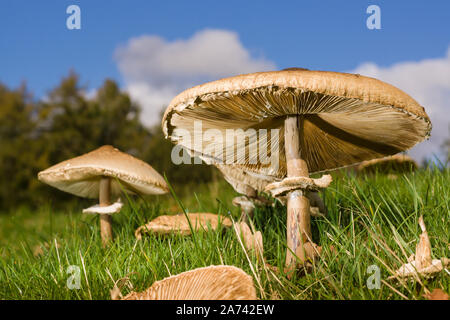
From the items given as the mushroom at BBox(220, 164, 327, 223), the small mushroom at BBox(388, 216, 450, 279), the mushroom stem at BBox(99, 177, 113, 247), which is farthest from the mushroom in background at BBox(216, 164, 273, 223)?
the small mushroom at BBox(388, 216, 450, 279)

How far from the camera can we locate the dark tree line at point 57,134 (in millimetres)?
26875

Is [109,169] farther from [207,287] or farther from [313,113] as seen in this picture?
[207,287]

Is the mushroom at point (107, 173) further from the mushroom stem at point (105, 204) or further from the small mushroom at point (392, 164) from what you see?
the small mushroom at point (392, 164)

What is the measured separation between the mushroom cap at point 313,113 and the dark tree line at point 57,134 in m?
19.0

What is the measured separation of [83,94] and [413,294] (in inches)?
1401

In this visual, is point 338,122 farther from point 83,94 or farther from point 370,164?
point 83,94

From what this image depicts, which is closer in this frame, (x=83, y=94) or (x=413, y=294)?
(x=413, y=294)

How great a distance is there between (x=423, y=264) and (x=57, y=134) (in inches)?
1188

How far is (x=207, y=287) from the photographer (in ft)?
6.30

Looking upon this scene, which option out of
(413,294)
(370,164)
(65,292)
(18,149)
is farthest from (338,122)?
(18,149)

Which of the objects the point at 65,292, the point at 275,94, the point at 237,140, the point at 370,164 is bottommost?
the point at 65,292

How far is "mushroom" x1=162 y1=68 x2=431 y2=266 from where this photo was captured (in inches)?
91.0

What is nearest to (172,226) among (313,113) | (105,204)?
(105,204)

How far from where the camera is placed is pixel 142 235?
159 inches
